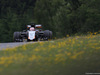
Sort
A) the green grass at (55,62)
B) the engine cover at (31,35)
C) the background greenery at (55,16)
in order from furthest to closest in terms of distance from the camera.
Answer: the background greenery at (55,16), the engine cover at (31,35), the green grass at (55,62)

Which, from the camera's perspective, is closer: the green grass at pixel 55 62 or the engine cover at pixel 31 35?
the green grass at pixel 55 62

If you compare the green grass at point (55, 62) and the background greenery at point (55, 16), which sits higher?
the background greenery at point (55, 16)

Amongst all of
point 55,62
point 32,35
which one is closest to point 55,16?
point 32,35

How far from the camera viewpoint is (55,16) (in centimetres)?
6034

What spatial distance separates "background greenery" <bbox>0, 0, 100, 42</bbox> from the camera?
51.3 metres

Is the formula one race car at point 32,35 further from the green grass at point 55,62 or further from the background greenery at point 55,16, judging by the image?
the green grass at point 55,62

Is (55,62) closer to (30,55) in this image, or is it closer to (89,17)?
(30,55)

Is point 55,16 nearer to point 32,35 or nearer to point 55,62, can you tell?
point 32,35

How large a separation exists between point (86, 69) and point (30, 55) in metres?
2.69

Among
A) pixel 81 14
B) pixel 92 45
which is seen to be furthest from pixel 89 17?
pixel 92 45

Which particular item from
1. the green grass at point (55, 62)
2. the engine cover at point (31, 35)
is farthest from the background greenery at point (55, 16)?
the green grass at point (55, 62)

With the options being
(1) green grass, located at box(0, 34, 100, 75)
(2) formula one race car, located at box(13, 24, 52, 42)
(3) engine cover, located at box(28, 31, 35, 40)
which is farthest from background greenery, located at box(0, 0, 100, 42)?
(1) green grass, located at box(0, 34, 100, 75)

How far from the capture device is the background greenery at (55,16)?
168 ft

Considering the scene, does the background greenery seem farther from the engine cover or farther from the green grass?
the green grass
